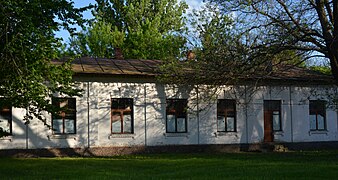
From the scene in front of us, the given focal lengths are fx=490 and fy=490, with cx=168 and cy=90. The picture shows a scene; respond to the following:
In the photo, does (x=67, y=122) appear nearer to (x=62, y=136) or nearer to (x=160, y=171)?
(x=62, y=136)

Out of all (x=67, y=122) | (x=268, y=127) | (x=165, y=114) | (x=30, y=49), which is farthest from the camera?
(x=268, y=127)

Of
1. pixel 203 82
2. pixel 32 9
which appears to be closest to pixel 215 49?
pixel 203 82

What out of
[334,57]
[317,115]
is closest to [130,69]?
[334,57]

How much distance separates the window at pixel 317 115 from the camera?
29125 mm

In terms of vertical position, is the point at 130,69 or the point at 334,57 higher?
the point at 130,69

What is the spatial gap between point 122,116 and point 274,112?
9122 millimetres

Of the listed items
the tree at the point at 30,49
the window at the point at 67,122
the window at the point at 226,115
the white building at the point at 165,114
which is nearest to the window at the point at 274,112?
the white building at the point at 165,114

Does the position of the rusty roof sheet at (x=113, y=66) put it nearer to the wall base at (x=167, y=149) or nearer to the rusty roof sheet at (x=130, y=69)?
the rusty roof sheet at (x=130, y=69)

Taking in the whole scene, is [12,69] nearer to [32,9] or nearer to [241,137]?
[32,9]

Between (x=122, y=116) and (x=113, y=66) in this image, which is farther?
(x=113, y=66)

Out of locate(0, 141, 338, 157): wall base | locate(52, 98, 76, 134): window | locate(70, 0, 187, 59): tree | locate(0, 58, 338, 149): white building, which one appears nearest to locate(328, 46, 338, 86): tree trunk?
locate(0, 58, 338, 149): white building

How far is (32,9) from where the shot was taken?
46.1 feet

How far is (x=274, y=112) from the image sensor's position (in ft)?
92.8

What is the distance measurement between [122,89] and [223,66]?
6793mm
